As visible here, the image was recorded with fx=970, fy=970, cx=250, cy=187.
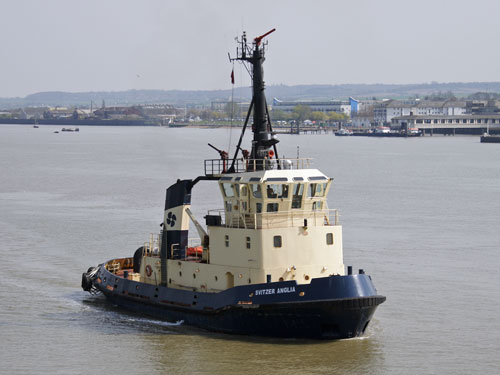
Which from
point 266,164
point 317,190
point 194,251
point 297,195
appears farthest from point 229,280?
point 194,251

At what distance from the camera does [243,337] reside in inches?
920

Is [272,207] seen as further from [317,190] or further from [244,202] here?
[317,190]

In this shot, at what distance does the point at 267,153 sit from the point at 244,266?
9.98ft

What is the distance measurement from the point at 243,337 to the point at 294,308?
171 centimetres

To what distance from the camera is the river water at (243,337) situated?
22.1m

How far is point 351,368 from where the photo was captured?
21.6m

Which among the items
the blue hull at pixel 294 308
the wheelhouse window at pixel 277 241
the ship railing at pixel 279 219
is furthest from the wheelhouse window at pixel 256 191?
the blue hull at pixel 294 308

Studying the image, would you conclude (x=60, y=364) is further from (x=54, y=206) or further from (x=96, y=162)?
(x=96, y=162)

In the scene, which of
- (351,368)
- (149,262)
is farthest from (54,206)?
(351,368)

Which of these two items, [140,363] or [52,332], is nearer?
[140,363]

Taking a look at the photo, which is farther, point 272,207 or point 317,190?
point 317,190

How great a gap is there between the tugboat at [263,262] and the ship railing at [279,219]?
0.02m

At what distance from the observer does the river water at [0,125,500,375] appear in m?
22.1

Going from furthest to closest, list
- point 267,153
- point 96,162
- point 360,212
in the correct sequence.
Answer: point 96,162
point 360,212
point 267,153
